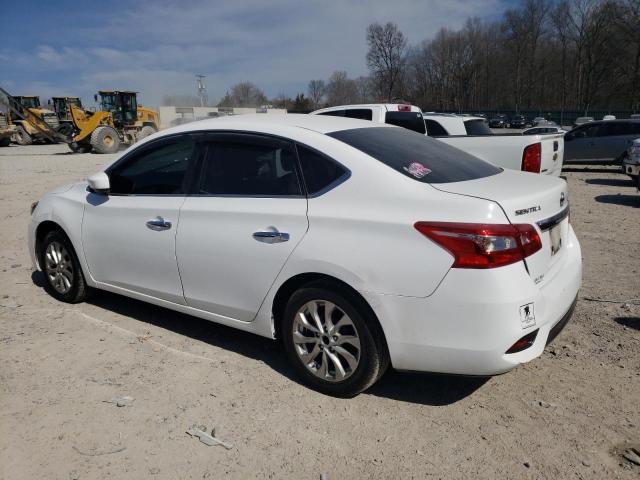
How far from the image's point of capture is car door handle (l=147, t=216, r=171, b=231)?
371cm

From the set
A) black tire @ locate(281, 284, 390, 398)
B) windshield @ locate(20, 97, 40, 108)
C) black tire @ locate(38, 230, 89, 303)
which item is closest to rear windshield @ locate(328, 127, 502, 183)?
black tire @ locate(281, 284, 390, 398)

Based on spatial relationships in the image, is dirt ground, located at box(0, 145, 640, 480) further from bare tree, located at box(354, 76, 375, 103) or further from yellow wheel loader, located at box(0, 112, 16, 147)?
bare tree, located at box(354, 76, 375, 103)

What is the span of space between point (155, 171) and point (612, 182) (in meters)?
12.6

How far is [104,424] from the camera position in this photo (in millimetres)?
2951

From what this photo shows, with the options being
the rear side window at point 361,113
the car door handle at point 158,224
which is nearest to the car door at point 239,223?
the car door handle at point 158,224

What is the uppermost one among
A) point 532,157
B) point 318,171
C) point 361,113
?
point 361,113

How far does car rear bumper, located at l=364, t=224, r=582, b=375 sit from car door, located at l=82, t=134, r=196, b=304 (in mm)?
1719

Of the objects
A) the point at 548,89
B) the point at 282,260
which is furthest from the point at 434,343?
the point at 548,89

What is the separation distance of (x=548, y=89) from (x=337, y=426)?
3732 inches

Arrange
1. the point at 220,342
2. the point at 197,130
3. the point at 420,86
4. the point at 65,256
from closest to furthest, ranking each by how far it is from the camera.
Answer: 1. the point at 197,130
2. the point at 220,342
3. the point at 65,256
4. the point at 420,86

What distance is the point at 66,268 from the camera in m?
4.70

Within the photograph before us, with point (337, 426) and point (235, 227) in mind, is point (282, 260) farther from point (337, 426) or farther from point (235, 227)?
point (337, 426)

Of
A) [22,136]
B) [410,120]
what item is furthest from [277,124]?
[22,136]

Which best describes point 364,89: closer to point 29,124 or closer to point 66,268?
point 29,124
